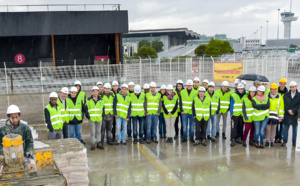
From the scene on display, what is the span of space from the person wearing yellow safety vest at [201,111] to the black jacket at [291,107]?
2078mm

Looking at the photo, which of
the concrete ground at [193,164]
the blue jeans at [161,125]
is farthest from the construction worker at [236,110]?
the blue jeans at [161,125]

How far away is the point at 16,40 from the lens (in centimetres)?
2672

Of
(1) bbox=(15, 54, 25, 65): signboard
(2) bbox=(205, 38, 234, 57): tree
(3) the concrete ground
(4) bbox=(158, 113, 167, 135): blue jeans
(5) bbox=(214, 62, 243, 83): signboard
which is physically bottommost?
(3) the concrete ground

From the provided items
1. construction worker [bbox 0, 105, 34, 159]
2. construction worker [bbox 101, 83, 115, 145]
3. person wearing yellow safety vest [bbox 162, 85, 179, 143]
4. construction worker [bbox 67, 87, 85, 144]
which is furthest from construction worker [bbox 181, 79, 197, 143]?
construction worker [bbox 0, 105, 34, 159]

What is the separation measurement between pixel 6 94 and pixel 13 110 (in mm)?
17915

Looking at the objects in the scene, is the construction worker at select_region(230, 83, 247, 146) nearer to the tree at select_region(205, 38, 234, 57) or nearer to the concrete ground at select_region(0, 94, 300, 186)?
the concrete ground at select_region(0, 94, 300, 186)

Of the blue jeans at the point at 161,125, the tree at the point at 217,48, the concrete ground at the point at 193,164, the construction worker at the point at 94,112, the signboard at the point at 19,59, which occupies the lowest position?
the concrete ground at the point at 193,164

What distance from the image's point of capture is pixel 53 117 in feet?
21.7

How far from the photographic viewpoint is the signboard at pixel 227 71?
17.7 meters

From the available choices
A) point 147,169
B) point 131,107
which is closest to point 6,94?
point 131,107

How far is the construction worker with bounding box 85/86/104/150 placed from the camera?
24.8 feet

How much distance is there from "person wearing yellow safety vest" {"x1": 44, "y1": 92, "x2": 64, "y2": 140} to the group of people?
132 millimetres

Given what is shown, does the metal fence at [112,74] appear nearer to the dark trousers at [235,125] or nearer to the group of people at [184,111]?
the group of people at [184,111]

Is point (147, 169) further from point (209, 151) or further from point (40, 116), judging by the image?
point (40, 116)
